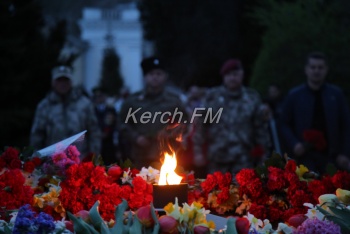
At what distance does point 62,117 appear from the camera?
9766 millimetres

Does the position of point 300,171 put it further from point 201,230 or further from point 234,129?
point 234,129

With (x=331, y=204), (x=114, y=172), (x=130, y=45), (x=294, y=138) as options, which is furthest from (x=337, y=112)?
(x=130, y=45)

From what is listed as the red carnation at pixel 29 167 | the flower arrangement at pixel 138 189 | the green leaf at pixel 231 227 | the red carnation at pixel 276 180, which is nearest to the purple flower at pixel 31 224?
the green leaf at pixel 231 227

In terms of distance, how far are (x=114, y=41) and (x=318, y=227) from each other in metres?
82.0

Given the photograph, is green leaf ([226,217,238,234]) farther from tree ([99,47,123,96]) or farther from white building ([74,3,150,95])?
white building ([74,3,150,95])

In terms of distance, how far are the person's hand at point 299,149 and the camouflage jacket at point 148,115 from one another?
1.10 m

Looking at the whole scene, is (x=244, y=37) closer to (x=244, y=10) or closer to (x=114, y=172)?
(x=244, y=10)

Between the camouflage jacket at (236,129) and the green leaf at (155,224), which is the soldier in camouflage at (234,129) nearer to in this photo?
the camouflage jacket at (236,129)

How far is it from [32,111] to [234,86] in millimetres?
4644

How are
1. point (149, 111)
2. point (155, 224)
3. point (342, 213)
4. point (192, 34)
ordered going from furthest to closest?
1. point (192, 34)
2. point (149, 111)
3. point (342, 213)
4. point (155, 224)

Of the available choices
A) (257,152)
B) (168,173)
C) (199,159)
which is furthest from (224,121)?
(168,173)

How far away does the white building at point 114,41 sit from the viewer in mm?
81875

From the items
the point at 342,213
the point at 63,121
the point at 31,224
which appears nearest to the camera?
the point at 31,224

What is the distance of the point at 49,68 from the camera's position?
45.0 ft
